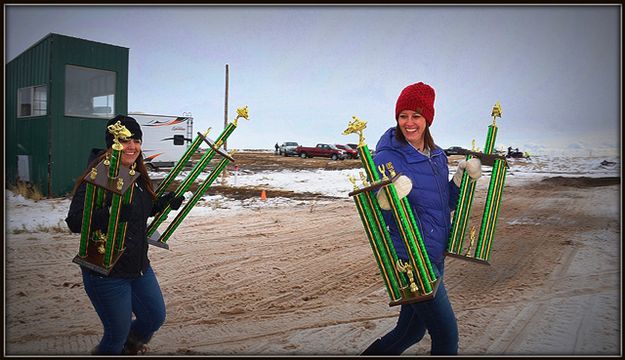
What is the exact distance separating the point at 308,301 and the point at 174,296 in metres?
1.48

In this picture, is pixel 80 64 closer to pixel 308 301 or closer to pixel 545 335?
pixel 308 301

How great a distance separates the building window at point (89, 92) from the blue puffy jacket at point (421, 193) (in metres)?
11.6

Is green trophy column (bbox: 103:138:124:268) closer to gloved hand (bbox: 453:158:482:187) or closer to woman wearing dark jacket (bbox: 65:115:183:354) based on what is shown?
woman wearing dark jacket (bbox: 65:115:183:354)

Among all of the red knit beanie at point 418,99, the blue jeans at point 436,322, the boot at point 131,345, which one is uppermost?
A: the red knit beanie at point 418,99

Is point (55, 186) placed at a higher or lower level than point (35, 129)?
lower

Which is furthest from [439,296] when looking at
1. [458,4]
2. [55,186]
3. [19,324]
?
[55,186]

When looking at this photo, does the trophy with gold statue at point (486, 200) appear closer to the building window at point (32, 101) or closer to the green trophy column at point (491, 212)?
the green trophy column at point (491, 212)

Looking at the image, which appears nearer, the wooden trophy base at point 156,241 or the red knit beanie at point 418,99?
the red knit beanie at point 418,99

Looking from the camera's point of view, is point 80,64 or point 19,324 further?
point 80,64

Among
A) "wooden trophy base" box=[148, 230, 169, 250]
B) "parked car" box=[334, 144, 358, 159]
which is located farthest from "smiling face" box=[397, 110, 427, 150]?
"parked car" box=[334, 144, 358, 159]

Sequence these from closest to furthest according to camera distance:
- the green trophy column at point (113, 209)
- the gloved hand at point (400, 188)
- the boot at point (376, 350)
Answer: the gloved hand at point (400, 188), the green trophy column at point (113, 209), the boot at point (376, 350)

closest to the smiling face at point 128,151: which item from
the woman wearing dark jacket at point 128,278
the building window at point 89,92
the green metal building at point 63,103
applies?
the woman wearing dark jacket at point 128,278

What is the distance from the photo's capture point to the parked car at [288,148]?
3647 centimetres

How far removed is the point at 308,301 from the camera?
4.50 meters
